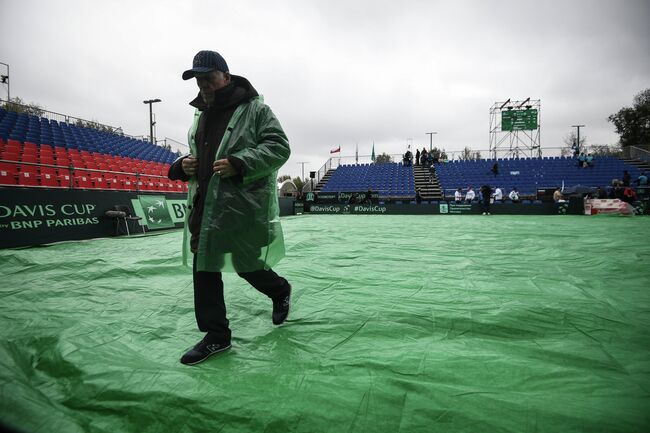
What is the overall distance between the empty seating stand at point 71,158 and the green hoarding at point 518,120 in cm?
2697

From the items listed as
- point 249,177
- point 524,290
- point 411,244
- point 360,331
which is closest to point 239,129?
point 249,177

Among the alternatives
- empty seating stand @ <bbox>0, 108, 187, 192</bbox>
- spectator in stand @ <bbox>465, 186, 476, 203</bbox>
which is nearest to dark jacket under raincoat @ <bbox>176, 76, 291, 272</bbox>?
empty seating stand @ <bbox>0, 108, 187, 192</bbox>

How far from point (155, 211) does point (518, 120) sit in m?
29.5

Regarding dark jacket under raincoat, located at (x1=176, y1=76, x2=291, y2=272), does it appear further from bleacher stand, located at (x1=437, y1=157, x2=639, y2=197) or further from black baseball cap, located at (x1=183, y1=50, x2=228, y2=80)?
bleacher stand, located at (x1=437, y1=157, x2=639, y2=197)

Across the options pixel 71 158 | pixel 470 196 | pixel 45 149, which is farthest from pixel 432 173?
pixel 45 149

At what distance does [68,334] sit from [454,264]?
12.6 ft

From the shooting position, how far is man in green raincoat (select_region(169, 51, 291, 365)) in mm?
1704

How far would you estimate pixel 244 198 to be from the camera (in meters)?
1.74

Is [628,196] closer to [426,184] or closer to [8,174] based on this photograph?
[426,184]

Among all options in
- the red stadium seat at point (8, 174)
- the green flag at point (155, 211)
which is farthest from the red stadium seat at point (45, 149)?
the green flag at point (155, 211)

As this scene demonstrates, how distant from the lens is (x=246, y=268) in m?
1.80

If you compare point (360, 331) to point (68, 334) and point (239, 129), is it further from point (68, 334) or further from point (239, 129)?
point (68, 334)

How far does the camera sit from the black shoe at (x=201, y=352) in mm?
1684

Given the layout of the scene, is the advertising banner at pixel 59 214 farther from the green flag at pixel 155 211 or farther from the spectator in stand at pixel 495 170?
the spectator in stand at pixel 495 170
